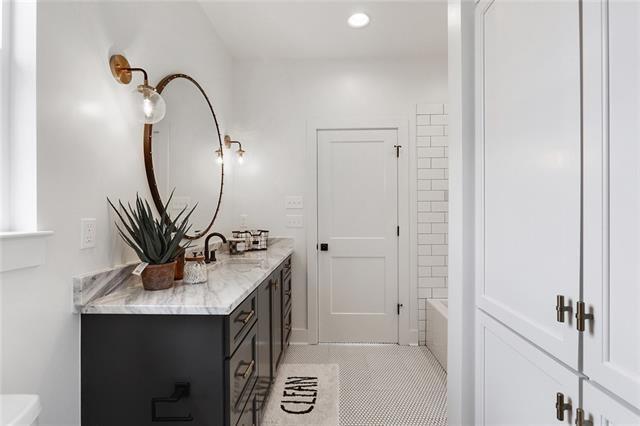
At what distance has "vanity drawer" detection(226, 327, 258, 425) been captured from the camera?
4.27ft

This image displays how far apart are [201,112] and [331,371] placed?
2.18 meters

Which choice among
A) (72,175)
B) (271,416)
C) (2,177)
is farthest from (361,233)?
(2,177)

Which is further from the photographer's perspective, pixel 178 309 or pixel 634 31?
pixel 178 309

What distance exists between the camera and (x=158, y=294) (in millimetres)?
1401

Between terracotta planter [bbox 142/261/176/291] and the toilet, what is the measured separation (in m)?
0.72

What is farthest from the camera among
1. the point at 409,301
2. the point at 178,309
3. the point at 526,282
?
the point at 409,301

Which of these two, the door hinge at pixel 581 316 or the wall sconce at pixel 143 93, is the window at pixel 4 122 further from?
the door hinge at pixel 581 316

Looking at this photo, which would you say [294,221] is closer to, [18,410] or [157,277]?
[157,277]

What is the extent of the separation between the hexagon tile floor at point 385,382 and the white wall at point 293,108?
1.39 ft

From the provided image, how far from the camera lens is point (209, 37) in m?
2.64

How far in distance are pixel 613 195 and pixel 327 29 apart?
2526 millimetres

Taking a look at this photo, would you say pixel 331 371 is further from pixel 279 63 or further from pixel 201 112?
pixel 279 63

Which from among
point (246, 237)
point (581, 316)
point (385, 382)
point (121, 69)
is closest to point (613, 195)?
point (581, 316)

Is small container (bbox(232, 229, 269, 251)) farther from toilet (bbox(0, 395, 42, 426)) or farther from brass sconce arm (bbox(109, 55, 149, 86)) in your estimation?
toilet (bbox(0, 395, 42, 426))
